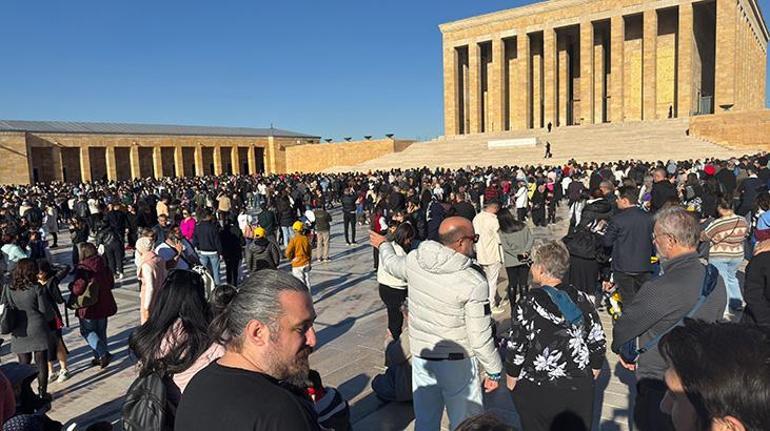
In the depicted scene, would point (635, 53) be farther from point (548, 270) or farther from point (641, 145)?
point (548, 270)

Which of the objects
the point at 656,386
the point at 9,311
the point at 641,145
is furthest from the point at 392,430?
the point at 641,145

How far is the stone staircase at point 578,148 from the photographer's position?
1080 inches

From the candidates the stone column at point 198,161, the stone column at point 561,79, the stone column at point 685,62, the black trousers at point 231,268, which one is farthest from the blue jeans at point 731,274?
the stone column at point 198,161

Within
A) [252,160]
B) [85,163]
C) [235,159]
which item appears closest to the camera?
[85,163]

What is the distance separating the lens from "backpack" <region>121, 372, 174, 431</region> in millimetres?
2129

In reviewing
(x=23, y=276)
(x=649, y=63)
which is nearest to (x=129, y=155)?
(x=649, y=63)

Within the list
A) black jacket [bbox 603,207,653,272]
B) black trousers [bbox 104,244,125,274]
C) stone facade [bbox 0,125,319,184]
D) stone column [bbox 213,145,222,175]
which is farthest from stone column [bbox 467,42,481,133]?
black jacket [bbox 603,207,653,272]

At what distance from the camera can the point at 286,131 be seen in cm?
7969

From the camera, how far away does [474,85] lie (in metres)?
45.2

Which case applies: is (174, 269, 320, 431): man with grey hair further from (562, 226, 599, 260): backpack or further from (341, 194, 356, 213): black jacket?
(341, 194, 356, 213): black jacket

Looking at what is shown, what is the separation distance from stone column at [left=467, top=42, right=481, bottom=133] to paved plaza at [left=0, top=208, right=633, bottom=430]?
1509 inches

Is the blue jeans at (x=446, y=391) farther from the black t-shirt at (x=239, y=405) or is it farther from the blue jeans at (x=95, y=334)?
the blue jeans at (x=95, y=334)

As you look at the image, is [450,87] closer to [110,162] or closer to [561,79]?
[561,79]

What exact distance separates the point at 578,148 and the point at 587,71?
10871mm
